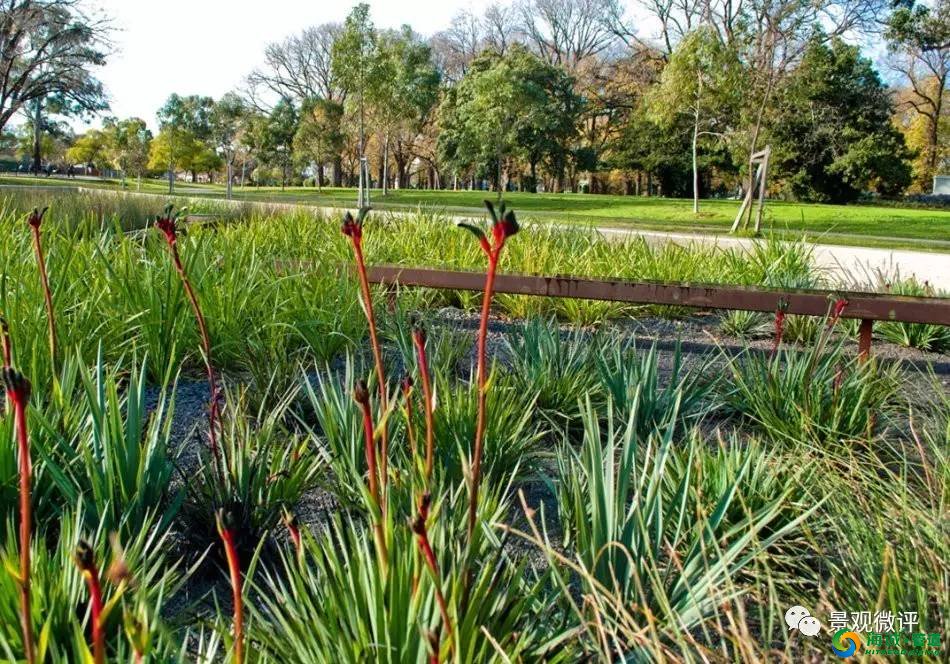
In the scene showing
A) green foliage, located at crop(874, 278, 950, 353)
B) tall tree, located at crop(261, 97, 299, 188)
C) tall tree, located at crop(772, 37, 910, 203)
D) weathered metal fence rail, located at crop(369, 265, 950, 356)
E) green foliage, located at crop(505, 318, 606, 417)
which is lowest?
green foliage, located at crop(874, 278, 950, 353)

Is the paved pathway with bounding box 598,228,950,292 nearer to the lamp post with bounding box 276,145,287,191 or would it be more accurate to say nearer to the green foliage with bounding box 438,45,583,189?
the green foliage with bounding box 438,45,583,189

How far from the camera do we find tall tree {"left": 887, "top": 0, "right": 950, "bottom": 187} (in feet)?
92.0

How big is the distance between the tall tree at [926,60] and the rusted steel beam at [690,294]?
2818 cm

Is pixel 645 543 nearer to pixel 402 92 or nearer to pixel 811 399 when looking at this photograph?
pixel 811 399

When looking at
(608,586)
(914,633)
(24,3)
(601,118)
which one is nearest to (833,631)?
(914,633)

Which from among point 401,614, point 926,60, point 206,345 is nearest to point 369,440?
point 401,614

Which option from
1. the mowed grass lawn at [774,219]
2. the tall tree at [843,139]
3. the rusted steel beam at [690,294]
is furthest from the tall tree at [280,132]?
the rusted steel beam at [690,294]

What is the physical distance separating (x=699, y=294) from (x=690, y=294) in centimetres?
5

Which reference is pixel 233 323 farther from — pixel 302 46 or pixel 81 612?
pixel 302 46

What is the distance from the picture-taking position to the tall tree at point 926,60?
92.0 feet

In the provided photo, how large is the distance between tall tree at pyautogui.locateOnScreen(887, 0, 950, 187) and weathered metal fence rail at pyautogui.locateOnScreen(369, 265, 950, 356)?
1109 inches

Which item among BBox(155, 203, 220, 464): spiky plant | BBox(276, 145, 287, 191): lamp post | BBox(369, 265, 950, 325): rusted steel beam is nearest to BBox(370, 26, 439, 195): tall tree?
BBox(276, 145, 287, 191): lamp post

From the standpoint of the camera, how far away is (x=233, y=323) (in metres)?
3.80

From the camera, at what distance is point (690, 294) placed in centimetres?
475
